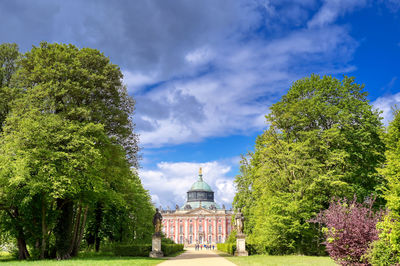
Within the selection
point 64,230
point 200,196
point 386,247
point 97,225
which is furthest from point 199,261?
point 200,196

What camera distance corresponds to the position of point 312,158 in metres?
24.0

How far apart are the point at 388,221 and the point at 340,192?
12471 millimetres

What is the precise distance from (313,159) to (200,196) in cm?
10260

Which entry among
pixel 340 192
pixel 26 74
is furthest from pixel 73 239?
pixel 340 192

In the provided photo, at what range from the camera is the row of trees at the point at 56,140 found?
1834cm

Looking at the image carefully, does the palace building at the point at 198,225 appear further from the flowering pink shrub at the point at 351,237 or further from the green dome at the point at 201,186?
the flowering pink shrub at the point at 351,237

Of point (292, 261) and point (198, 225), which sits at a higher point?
point (292, 261)

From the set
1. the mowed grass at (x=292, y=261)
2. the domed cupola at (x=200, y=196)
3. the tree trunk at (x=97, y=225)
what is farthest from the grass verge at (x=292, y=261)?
the domed cupola at (x=200, y=196)

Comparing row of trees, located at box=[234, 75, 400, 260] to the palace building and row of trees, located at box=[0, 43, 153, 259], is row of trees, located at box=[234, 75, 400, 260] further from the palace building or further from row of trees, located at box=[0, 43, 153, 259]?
the palace building

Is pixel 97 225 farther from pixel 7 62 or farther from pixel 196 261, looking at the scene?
pixel 7 62

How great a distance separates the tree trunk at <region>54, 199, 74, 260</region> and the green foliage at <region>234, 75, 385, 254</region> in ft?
44.7

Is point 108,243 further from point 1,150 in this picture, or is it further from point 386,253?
point 386,253

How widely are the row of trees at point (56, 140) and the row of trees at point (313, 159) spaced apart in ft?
36.3

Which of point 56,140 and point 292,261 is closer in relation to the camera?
point 292,261
